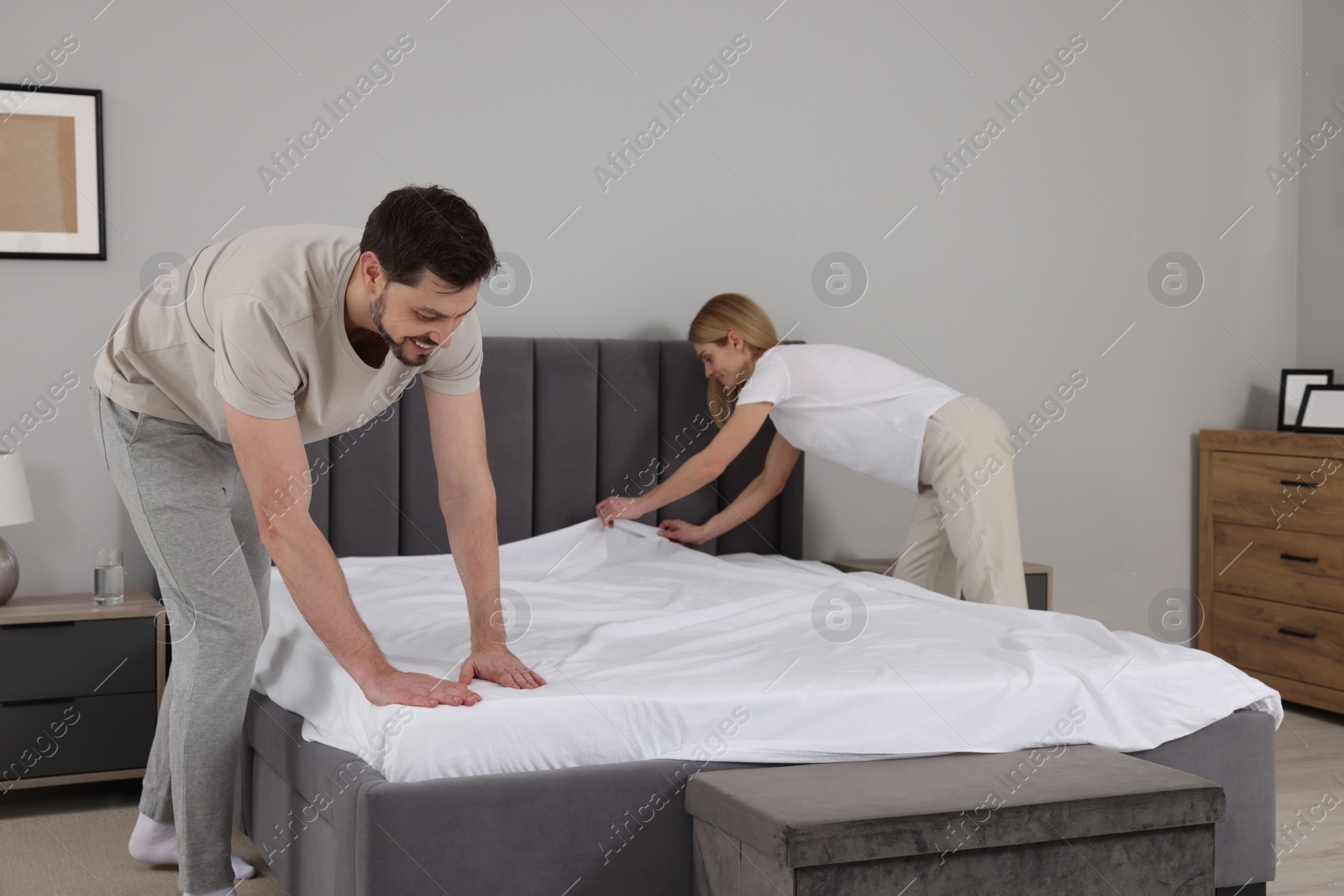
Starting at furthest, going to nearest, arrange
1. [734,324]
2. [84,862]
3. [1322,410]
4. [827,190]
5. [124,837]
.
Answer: [1322,410]
[827,190]
[734,324]
[124,837]
[84,862]

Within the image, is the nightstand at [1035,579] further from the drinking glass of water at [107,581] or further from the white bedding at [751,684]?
the drinking glass of water at [107,581]

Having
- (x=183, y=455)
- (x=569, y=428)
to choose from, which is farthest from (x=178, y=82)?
(x=183, y=455)

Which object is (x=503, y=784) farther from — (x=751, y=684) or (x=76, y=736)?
(x=76, y=736)

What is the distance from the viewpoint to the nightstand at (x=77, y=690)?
8.70 ft

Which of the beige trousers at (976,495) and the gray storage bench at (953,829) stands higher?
the beige trousers at (976,495)

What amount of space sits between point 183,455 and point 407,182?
1613 millimetres

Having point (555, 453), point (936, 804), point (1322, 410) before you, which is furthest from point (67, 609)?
point (1322, 410)

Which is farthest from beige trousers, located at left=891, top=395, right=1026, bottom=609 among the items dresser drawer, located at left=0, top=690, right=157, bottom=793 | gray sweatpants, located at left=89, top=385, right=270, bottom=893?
dresser drawer, located at left=0, top=690, right=157, bottom=793

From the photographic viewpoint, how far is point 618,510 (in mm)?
3242

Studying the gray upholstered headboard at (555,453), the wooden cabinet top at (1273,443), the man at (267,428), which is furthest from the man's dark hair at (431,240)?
the wooden cabinet top at (1273,443)

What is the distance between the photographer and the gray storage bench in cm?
153

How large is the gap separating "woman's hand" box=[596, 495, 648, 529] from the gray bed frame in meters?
0.12

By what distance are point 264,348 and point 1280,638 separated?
136 inches

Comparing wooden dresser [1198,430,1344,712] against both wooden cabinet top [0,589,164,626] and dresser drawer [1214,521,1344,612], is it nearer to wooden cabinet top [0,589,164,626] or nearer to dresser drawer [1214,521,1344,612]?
dresser drawer [1214,521,1344,612]
